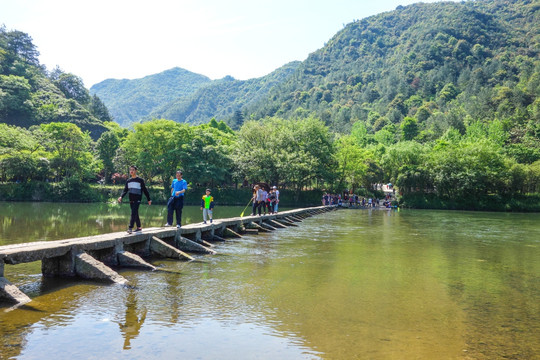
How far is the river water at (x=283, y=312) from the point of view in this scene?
6059 mm

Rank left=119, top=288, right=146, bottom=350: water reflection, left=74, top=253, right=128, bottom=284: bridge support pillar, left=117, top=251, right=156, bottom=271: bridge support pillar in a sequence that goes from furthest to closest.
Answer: left=117, top=251, right=156, bottom=271: bridge support pillar
left=74, top=253, right=128, bottom=284: bridge support pillar
left=119, top=288, right=146, bottom=350: water reflection

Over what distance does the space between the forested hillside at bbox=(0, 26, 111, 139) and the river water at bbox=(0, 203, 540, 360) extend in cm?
10165

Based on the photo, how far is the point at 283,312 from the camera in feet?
26.1

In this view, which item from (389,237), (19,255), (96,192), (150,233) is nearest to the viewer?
(19,255)

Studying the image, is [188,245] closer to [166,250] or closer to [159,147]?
[166,250]

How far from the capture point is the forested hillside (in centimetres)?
9856

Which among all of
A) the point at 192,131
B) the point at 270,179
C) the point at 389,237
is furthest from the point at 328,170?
the point at 389,237

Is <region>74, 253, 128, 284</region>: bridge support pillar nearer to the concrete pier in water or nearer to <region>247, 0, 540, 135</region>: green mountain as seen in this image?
the concrete pier in water

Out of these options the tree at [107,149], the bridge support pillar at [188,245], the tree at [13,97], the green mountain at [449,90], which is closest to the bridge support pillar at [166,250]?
the bridge support pillar at [188,245]

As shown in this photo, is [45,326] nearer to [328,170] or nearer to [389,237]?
[389,237]

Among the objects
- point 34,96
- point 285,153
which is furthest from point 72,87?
point 285,153

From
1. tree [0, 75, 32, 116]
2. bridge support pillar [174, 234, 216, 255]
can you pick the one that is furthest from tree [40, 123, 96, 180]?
bridge support pillar [174, 234, 216, 255]

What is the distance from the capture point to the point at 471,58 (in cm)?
18288

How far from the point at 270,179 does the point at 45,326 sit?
2338 inches
